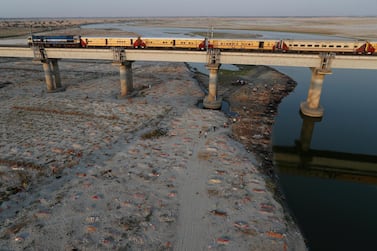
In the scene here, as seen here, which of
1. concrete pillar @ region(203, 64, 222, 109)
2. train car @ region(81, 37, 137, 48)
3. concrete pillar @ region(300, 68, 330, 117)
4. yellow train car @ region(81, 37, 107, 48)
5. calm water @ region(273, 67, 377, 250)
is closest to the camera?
calm water @ region(273, 67, 377, 250)

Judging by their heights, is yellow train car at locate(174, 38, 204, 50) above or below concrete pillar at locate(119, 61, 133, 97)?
above

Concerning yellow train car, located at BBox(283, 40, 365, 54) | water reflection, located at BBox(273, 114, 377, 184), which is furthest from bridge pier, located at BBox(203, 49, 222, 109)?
water reflection, located at BBox(273, 114, 377, 184)

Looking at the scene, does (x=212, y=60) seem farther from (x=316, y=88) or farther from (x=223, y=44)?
(x=316, y=88)

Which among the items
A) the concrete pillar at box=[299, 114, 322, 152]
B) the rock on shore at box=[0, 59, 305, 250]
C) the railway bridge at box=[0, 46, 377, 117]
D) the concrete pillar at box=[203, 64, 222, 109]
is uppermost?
the railway bridge at box=[0, 46, 377, 117]

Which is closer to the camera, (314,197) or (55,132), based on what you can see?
(314,197)

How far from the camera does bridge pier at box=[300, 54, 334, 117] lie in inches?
1301

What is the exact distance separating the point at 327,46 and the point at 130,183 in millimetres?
32317

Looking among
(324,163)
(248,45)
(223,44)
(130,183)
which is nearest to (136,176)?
(130,183)

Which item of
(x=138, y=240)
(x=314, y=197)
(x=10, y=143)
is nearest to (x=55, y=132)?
(x=10, y=143)

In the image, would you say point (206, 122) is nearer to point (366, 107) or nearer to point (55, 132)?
point (55, 132)

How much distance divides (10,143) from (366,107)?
49647mm

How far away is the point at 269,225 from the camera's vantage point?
15844 mm

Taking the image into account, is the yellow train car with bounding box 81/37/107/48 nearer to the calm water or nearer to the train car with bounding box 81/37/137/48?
the train car with bounding box 81/37/137/48

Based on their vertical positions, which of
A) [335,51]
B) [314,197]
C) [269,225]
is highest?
[335,51]
